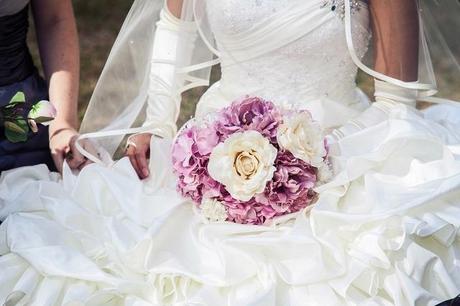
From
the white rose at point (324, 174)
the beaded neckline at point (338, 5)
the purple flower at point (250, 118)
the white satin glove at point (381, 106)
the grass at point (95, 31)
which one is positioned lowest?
the grass at point (95, 31)

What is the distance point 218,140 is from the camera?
7.68 feet

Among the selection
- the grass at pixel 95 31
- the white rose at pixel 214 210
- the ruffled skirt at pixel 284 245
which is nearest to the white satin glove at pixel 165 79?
the ruffled skirt at pixel 284 245

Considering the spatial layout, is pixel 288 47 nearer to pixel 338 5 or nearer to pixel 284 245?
pixel 338 5

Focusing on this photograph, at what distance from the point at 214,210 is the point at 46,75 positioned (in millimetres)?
976

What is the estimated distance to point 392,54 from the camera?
8.36ft

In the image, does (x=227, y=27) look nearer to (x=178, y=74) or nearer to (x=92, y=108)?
(x=178, y=74)

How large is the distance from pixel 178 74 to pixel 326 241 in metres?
0.89

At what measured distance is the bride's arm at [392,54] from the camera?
2520 millimetres

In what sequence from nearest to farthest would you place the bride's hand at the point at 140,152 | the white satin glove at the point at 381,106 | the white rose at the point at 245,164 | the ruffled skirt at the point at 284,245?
1. the ruffled skirt at the point at 284,245
2. the white rose at the point at 245,164
3. the white satin glove at the point at 381,106
4. the bride's hand at the point at 140,152

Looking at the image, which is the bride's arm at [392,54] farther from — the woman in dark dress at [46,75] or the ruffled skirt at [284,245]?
the woman in dark dress at [46,75]

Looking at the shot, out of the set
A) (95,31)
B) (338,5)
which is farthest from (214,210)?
(95,31)

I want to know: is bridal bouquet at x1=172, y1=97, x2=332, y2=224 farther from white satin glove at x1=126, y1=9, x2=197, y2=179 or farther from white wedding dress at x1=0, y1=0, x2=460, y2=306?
white satin glove at x1=126, y1=9, x2=197, y2=179

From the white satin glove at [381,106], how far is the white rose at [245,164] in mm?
311

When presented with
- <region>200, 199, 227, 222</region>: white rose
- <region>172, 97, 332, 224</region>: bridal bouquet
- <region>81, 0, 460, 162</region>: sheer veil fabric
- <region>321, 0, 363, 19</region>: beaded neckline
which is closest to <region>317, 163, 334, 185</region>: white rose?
<region>172, 97, 332, 224</region>: bridal bouquet
